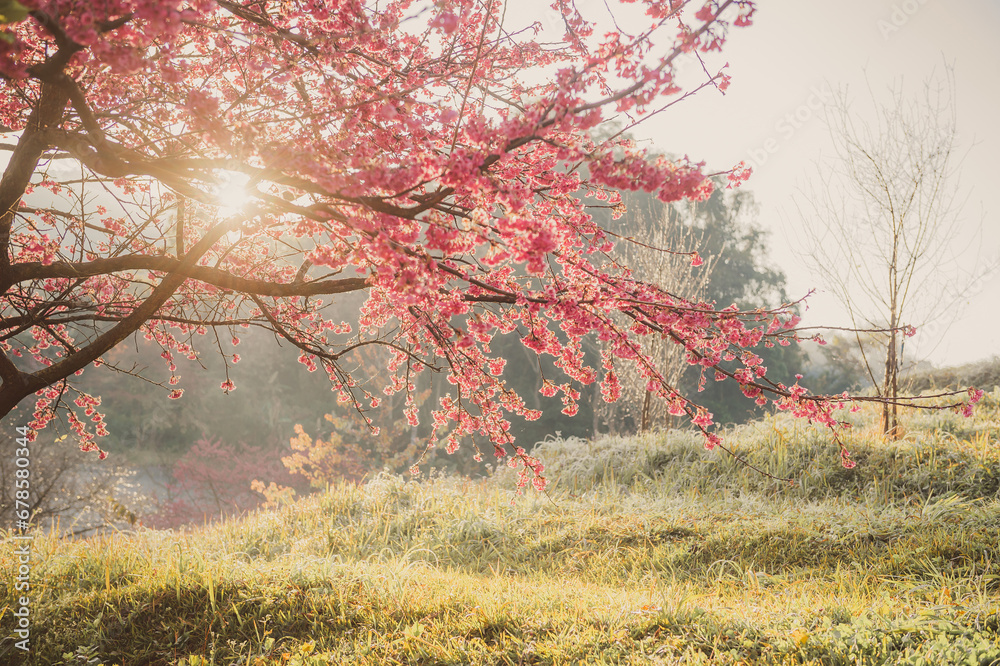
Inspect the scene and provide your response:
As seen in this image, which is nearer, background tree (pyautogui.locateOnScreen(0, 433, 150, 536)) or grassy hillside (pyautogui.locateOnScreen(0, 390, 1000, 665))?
grassy hillside (pyautogui.locateOnScreen(0, 390, 1000, 665))

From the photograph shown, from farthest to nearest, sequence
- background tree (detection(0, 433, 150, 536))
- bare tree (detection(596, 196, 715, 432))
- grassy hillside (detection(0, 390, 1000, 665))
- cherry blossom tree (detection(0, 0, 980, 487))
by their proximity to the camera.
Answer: bare tree (detection(596, 196, 715, 432)), background tree (detection(0, 433, 150, 536)), grassy hillside (detection(0, 390, 1000, 665)), cherry blossom tree (detection(0, 0, 980, 487))

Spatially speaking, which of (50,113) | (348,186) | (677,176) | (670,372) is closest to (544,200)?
(677,176)

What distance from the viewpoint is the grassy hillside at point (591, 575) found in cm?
279

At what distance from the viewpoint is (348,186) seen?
1.89m

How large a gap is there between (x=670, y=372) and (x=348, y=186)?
8666 mm

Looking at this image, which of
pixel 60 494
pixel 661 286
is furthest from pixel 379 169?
pixel 60 494

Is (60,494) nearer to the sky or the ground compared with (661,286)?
nearer to the ground

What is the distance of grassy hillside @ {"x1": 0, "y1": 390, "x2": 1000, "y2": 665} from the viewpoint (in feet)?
9.16

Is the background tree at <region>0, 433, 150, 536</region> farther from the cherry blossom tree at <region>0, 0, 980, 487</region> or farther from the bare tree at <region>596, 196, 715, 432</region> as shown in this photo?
the bare tree at <region>596, 196, 715, 432</region>

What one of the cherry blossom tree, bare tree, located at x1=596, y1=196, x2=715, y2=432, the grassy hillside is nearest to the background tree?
the grassy hillside

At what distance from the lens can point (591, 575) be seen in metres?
4.44

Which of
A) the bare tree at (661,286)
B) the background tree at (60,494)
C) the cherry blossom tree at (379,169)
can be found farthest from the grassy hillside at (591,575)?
the background tree at (60,494)

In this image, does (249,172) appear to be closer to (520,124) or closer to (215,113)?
(215,113)

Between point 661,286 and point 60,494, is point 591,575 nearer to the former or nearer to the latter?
point 661,286
